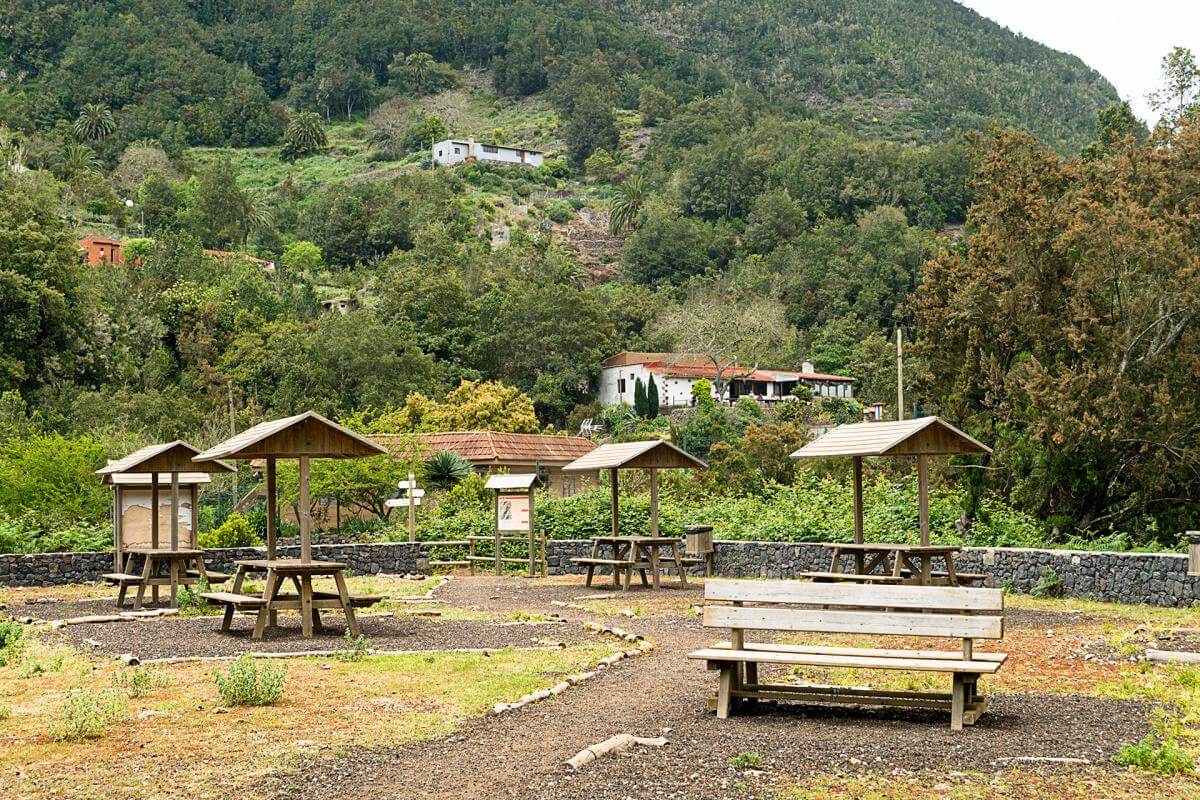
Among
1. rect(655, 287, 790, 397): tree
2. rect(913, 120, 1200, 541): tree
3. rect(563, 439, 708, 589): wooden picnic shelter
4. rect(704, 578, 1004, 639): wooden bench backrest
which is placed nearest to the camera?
rect(704, 578, 1004, 639): wooden bench backrest

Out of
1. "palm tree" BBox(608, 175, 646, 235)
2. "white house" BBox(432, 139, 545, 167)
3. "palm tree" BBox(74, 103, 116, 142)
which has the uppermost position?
"palm tree" BBox(74, 103, 116, 142)

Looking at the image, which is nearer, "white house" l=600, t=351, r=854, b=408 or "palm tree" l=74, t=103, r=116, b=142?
"white house" l=600, t=351, r=854, b=408

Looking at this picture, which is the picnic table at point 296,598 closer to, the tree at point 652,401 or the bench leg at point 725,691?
the bench leg at point 725,691

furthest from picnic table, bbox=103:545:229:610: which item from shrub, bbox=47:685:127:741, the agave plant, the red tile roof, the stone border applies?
the red tile roof

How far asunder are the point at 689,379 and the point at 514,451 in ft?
125

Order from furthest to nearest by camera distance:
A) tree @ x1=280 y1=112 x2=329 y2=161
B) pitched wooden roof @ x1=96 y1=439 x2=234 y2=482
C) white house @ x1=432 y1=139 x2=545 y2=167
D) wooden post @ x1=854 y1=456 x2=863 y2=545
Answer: tree @ x1=280 y1=112 x2=329 y2=161
white house @ x1=432 y1=139 x2=545 y2=167
wooden post @ x1=854 y1=456 x2=863 y2=545
pitched wooden roof @ x1=96 y1=439 x2=234 y2=482

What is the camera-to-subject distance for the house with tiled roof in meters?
39.5

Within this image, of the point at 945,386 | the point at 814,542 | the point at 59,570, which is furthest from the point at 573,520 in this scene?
the point at 59,570

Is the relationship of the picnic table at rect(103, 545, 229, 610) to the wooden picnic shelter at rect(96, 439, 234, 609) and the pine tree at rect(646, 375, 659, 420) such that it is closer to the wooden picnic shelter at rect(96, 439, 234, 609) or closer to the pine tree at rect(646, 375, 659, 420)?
the wooden picnic shelter at rect(96, 439, 234, 609)

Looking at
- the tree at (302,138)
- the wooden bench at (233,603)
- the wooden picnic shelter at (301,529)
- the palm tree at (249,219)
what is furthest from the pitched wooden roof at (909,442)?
the tree at (302,138)

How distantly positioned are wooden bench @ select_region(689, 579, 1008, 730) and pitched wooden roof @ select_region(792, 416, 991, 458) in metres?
8.21

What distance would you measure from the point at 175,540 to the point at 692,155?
12072 cm

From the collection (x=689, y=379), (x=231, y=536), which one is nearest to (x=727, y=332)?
(x=689, y=379)

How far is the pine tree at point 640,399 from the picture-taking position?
7188cm
